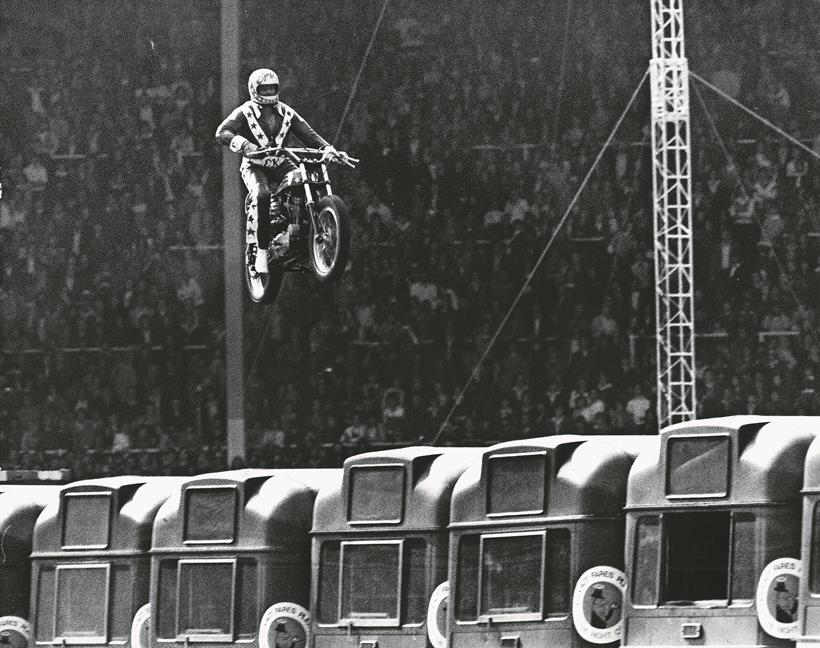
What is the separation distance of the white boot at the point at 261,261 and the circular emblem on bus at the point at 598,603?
21.7 ft

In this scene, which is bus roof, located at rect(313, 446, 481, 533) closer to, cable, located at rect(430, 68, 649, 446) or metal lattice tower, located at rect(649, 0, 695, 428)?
metal lattice tower, located at rect(649, 0, 695, 428)

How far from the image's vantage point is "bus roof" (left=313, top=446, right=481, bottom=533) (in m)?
10.6

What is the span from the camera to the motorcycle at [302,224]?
46.5 feet

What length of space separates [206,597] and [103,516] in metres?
1.27

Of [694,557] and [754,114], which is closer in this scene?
→ [694,557]

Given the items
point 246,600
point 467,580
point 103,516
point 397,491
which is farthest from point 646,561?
point 103,516

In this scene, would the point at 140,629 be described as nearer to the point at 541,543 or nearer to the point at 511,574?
the point at 511,574

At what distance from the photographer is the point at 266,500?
1144 centimetres

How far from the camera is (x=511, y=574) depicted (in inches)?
397

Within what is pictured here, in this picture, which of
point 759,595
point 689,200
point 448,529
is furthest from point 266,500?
point 689,200

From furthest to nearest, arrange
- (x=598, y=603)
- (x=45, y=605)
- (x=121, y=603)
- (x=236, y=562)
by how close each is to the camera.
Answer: (x=45, y=605)
(x=121, y=603)
(x=236, y=562)
(x=598, y=603)

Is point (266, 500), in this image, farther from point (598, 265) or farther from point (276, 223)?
point (598, 265)

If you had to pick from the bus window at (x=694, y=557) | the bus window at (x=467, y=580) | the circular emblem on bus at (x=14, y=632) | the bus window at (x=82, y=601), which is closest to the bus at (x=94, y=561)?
the bus window at (x=82, y=601)

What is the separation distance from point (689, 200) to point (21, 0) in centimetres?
1028
